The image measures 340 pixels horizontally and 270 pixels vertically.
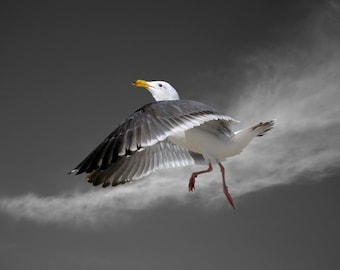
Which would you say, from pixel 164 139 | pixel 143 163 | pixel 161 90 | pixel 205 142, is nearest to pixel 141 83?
pixel 161 90

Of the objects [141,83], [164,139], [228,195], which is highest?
[141,83]

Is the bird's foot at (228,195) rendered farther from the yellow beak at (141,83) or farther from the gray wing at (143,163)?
the yellow beak at (141,83)

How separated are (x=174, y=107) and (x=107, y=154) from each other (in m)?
1.64

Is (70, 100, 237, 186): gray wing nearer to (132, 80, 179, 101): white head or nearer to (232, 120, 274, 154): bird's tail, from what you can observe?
(232, 120, 274, 154): bird's tail

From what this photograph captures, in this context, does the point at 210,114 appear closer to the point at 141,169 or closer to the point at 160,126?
the point at 160,126

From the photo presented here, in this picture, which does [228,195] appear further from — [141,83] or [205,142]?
[141,83]

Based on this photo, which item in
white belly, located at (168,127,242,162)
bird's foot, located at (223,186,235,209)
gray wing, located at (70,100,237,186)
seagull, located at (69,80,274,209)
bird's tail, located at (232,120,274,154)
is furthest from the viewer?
bird's tail, located at (232,120,274,154)

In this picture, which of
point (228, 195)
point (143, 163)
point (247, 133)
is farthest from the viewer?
point (143, 163)

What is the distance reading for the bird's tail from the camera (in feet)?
34.2

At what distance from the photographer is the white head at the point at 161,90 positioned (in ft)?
36.4

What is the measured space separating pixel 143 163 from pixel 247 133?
8.43ft

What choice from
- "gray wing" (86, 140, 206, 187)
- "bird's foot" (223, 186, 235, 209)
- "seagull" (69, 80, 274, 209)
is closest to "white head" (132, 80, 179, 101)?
"seagull" (69, 80, 274, 209)

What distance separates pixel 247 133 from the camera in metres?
10.4

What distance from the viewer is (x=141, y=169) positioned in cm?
1151
